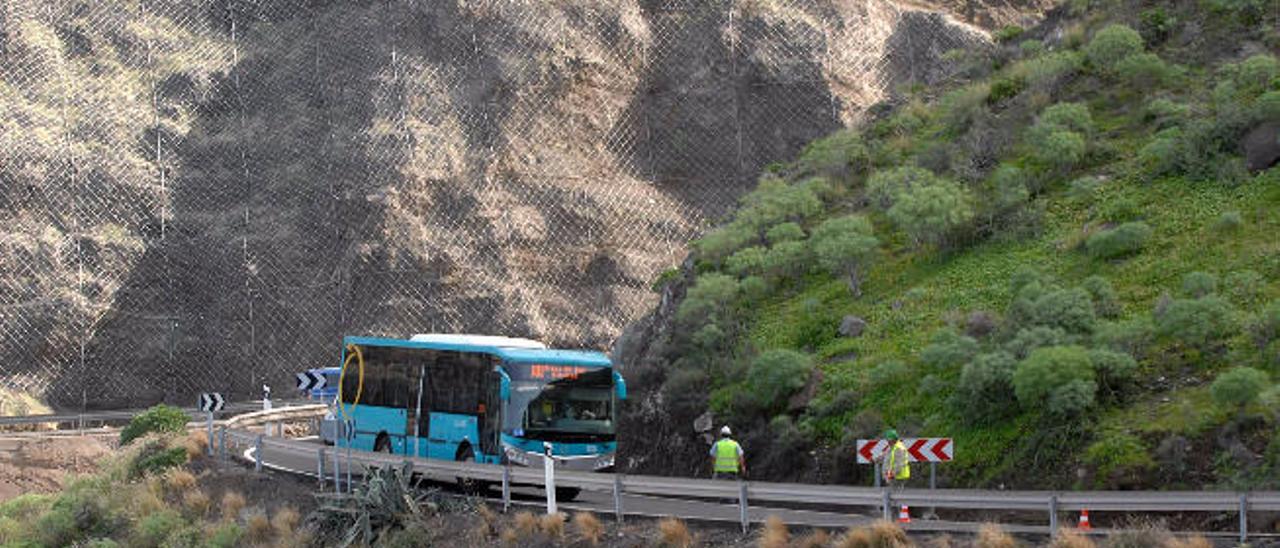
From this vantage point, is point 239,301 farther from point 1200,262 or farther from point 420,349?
point 1200,262

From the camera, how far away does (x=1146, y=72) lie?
3616cm

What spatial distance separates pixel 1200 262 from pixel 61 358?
42063 mm

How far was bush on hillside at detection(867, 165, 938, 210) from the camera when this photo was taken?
3506cm

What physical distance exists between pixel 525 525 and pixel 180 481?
36.1 ft

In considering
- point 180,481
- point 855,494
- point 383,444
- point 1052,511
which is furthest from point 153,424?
point 1052,511

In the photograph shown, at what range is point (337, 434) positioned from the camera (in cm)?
3188

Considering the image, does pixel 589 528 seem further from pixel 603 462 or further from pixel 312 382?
pixel 312 382

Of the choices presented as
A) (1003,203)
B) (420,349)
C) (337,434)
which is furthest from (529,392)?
(1003,203)

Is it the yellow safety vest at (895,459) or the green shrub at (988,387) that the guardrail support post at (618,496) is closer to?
the yellow safety vest at (895,459)

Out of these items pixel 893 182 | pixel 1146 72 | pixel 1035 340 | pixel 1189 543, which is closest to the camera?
pixel 1189 543

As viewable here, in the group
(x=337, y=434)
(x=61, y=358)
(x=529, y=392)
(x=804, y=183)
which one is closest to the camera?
(x=529, y=392)

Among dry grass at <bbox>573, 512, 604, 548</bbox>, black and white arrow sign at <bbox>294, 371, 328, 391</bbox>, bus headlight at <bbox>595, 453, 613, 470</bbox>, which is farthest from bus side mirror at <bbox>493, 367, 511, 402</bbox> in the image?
black and white arrow sign at <bbox>294, 371, 328, 391</bbox>

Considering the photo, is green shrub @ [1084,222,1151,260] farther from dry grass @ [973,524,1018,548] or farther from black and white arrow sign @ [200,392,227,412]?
black and white arrow sign @ [200,392,227,412]

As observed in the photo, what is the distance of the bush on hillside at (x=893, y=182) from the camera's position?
3506 centimetres
